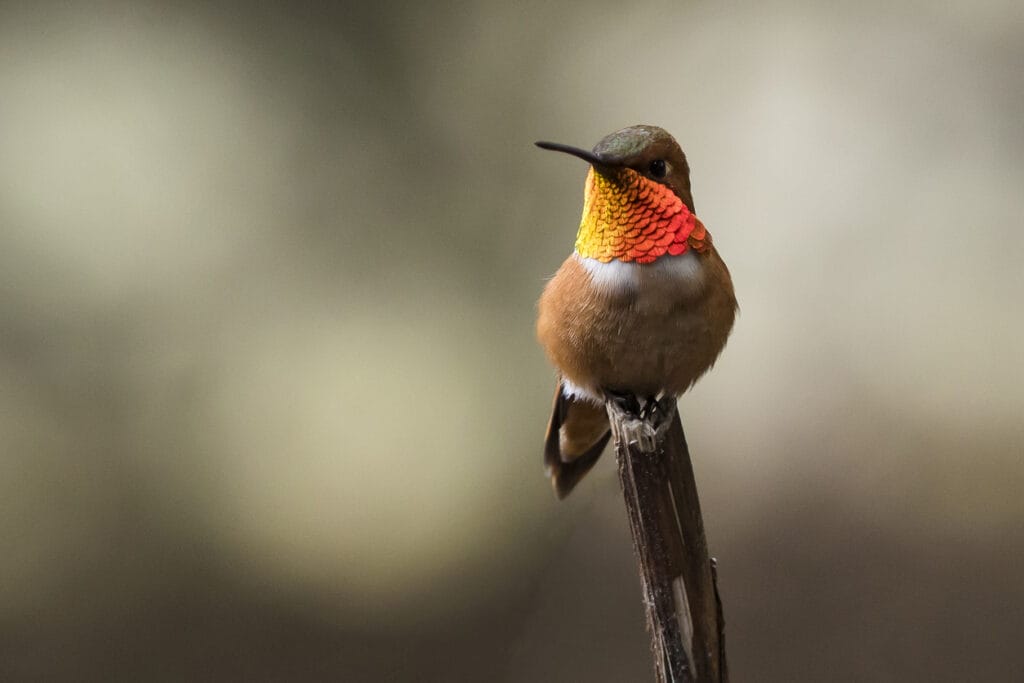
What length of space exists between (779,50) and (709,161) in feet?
1.09

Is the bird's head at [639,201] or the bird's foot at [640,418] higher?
the bird's head at [639,201]

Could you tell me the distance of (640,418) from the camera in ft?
4.47

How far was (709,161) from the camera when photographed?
8.83ft

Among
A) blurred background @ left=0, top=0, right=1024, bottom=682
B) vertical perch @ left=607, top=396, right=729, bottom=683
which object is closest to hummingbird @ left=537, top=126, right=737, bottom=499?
vertical perch @ left=607, top=396, right=729, bottom=683

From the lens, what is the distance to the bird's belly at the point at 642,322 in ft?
4.41

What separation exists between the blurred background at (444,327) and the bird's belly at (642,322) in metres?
1.34

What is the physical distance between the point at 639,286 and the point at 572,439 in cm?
42

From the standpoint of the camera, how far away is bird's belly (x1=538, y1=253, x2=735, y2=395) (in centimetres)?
134

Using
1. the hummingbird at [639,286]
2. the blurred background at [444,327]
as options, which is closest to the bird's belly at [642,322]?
the hummingbird at [639,286]

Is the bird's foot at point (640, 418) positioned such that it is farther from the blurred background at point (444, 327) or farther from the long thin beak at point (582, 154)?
the blurred background at point (444, 327)

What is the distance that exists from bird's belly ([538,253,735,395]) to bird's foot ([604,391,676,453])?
0.02 m

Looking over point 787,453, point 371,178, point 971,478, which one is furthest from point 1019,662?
point 371,178

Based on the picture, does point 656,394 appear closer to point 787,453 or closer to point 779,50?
point 787,453

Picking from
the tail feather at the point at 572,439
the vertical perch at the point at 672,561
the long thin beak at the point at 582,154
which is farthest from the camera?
the tail feather at the point at 572,439
